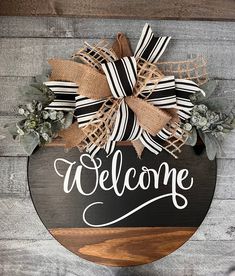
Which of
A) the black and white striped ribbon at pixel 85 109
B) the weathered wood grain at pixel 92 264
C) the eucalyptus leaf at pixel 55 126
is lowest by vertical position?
the weathered wood grain at pixel 92 264

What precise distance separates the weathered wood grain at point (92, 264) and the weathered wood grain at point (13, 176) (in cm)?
17

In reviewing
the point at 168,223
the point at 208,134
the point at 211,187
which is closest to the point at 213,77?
the point at 208,134

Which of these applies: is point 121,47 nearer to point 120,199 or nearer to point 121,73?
point 121,73

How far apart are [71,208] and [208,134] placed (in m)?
0.48

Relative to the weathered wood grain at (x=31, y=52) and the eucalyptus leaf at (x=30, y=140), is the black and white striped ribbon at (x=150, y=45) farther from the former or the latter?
the eucalyptus leaf at (x=30, y=140)

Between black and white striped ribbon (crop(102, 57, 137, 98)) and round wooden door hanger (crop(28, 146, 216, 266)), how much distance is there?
23cm

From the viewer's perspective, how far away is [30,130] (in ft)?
3.82

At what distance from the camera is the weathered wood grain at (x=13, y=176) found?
1.28 m

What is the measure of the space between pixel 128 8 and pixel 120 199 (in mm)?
588

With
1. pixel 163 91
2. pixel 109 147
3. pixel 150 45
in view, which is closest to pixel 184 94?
pixel 163 91

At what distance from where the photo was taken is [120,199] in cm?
128

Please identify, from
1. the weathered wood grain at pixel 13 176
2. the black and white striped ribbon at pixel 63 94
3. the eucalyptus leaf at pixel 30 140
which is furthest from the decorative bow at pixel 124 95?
the weathered wood grain at pixel 13 176

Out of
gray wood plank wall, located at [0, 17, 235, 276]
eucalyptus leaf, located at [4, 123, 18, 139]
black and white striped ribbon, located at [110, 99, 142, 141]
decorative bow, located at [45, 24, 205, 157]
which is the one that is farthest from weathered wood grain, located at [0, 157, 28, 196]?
black and white striped ribbon, located at [110, 99, 142, 141]

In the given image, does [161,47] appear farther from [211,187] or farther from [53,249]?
[53,249]
